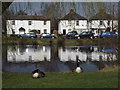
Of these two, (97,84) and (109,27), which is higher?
(109,27)

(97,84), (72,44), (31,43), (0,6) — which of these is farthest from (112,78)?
(31,43)

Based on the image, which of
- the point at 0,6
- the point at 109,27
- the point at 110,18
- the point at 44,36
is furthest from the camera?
the point at 44,36

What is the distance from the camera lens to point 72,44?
108 ft

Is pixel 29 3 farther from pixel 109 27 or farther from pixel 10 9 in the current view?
pixel 109 27

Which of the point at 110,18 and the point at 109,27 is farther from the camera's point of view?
the point at 109,27

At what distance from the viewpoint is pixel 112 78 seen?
8445 millimetres

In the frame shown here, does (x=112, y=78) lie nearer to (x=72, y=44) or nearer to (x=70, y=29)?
(x=72, y=44)

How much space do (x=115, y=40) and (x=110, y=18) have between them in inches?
49.0

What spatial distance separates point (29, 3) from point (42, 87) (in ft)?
8.54

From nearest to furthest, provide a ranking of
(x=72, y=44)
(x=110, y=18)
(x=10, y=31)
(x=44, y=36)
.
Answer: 1. (x=10, y=31)
2. (x=110, y=18)
3. (x=72, y=44)
4. (x=44, y=36)

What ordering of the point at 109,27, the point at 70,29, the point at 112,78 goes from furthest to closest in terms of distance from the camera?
the point at 70,29, the point at 109,27, the point at 112,78

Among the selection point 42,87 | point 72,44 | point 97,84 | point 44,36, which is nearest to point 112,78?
point 97,84

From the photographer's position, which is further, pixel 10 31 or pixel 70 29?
pixel 70 29

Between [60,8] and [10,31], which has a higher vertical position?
[60,8]
